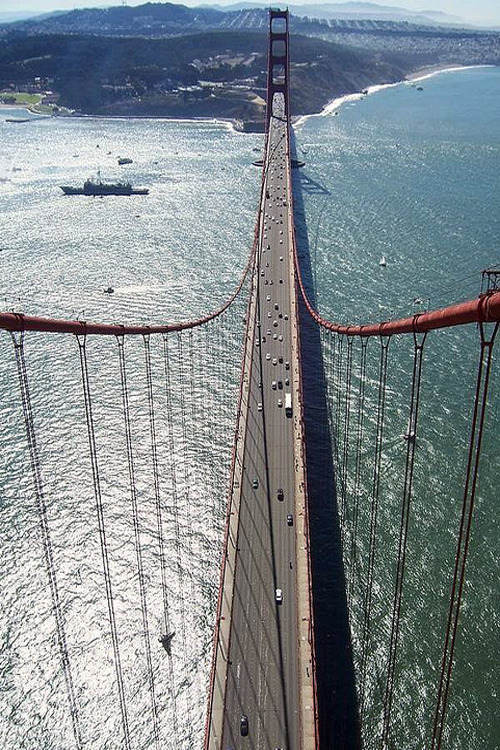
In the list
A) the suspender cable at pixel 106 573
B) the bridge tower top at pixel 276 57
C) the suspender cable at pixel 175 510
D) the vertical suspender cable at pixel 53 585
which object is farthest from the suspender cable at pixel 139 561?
the bridge tower top at pixel 276 57

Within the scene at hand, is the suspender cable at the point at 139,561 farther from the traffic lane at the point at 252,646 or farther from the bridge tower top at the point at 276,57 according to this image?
the bridge tower top at the point at 276,57

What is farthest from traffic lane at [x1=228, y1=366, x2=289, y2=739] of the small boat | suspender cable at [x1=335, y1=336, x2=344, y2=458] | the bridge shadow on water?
the small boat

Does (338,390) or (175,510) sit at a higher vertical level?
(338,390)

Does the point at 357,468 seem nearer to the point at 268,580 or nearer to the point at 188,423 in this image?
the point at 188,423

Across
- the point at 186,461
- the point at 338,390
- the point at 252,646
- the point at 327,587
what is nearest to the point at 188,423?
the point at 186,461

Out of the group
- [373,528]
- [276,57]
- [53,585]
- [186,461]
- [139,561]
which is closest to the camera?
[53,585]

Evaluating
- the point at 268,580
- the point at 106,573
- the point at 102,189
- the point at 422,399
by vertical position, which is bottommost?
the point at 106,573
